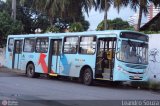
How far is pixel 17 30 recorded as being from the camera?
124ft

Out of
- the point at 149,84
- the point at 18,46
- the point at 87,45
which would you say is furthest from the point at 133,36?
the point at 18,46

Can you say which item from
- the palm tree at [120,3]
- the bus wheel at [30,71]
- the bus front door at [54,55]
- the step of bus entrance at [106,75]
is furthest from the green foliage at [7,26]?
the step of bus entrance at [106,75]

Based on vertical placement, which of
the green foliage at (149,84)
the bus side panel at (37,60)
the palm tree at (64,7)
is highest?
the palm tree at (64,7)

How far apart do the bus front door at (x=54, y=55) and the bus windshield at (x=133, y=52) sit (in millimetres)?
4987

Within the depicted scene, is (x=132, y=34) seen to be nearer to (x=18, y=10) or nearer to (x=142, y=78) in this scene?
(x=142, y=78)

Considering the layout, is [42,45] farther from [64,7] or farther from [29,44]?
[64,7]

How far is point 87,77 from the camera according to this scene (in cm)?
2222

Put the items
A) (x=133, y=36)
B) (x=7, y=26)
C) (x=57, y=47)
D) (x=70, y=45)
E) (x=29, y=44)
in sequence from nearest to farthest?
(x=133, y=36), (x=70, y=45), (x=57, y=47), (x=29, y=44), (x=7, y=26)

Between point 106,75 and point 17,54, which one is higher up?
point 17,54

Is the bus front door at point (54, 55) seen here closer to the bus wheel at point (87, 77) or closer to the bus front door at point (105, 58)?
the bus wheel at point (87, 77)

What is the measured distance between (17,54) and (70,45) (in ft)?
19.3

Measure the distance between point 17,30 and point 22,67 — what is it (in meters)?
10.7

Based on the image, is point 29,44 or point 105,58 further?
point 29,44

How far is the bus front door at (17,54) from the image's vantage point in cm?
2811
